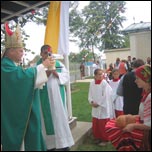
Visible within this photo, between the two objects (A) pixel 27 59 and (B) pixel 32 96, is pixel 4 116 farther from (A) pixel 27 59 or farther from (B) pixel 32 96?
(A) pixel 27 59

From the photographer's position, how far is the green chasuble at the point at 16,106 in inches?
88.0

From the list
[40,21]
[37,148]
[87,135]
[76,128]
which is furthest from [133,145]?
[76,128]

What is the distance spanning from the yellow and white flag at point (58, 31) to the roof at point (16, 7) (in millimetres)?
311

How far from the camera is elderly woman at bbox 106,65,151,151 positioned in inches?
89.5

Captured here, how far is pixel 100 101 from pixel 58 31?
1905 mm

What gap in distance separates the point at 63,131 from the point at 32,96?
1.15 meters

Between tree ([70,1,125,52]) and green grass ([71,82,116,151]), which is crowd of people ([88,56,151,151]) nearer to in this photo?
green grass ([71,82,116,151])

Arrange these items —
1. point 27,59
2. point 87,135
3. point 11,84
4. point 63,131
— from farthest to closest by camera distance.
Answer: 1. point 87,135
2. point 63,131
3. point 27,59
4. point 11,84

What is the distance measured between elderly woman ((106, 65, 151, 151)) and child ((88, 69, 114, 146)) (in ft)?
7.07

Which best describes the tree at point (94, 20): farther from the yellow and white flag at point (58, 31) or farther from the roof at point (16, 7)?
the roof at point (16, 7)

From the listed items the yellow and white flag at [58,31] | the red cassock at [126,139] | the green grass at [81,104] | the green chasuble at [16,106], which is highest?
the yellow and white flag at [58,31]

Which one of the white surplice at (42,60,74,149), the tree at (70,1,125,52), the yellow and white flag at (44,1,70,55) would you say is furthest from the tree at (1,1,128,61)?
the white surplice at (42,60,74,149)

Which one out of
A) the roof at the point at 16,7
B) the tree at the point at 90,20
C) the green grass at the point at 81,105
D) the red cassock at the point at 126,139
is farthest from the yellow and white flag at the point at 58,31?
the green grass at the point at 81,105

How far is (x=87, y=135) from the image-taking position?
448cm
